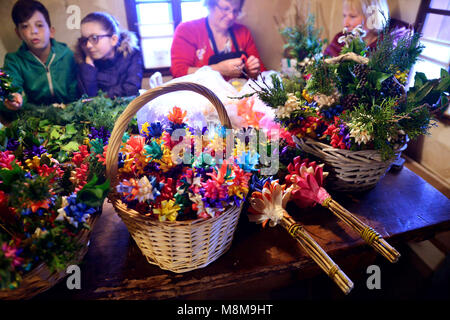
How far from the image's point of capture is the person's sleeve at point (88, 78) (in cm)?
202

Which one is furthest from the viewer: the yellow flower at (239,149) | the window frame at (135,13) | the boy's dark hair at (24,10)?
the window frame at (135,13)

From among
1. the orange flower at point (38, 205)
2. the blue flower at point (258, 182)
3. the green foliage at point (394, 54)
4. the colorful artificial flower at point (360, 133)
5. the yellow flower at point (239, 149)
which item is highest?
the green foliage at point (394, 54)

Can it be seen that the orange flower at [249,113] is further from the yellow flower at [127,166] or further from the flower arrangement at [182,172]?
the yellow flower at [127,166]

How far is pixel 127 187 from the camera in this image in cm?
73

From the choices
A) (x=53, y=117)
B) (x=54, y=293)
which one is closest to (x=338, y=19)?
(x=53, y=117)

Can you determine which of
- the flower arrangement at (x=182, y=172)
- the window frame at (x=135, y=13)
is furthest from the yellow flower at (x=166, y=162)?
the window frame at (x=135, y=13)

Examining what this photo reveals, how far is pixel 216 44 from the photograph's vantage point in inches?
86.1

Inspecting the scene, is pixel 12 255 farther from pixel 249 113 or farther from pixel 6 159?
pixel 249 113

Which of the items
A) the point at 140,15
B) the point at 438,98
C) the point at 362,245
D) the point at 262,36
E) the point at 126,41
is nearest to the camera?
the point at 362,245

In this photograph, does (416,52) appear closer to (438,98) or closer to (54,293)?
(438,98)

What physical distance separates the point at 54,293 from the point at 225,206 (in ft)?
1.63

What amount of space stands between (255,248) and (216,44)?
173cm

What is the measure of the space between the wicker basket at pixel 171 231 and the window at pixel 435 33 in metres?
1.69

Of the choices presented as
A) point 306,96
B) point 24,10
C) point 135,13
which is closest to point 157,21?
point 135,13
